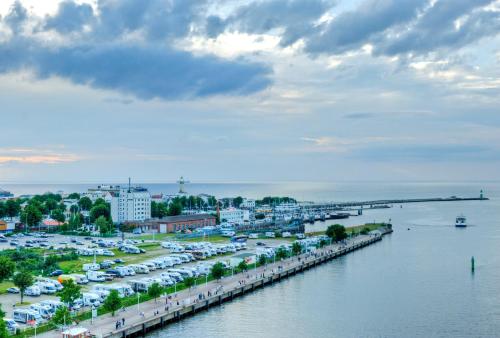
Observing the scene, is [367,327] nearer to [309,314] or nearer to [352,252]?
[309,314]

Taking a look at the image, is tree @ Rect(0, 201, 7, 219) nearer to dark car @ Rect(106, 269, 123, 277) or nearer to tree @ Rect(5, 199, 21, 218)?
tree @ Rect(5, 199, 21, 218)

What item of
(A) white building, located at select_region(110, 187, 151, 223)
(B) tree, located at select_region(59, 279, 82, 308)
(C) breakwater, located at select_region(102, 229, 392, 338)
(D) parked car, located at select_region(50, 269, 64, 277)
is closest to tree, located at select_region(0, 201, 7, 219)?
(A) white building, located at select_region(110, 187, 151, 223)

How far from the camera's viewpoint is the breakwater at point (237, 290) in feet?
76.6

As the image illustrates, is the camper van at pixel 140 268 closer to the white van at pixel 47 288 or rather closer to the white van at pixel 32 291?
the white van at pixel 47 288

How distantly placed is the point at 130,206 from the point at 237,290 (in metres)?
46.2

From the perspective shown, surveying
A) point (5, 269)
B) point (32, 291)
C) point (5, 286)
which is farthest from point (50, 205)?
point (32, 291)

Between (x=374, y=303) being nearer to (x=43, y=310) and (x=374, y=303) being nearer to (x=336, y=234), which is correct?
(x=43, y=310)

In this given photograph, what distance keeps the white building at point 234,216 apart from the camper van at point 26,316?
179 ft

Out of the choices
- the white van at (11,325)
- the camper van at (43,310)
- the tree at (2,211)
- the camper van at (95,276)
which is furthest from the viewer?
the tree at (2,211)

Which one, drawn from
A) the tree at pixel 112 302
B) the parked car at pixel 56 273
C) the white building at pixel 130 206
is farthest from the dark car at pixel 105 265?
the white building at pixel 130 206

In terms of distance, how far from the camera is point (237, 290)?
3188cm

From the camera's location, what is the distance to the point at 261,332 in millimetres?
24859

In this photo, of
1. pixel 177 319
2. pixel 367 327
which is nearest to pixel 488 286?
pixel 367 327

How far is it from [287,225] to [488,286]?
155 feet
